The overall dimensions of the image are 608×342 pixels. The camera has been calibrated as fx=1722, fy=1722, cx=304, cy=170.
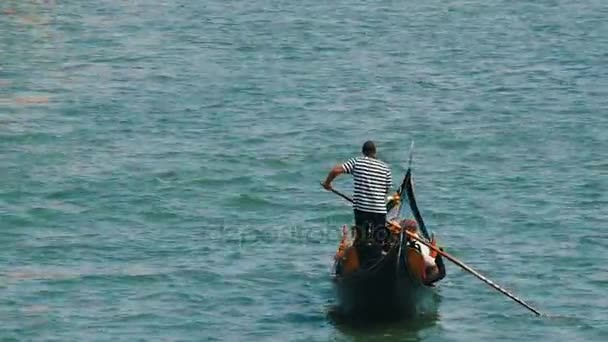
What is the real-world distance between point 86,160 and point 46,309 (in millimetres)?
7462

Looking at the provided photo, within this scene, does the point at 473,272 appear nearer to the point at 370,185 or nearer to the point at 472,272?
the point at 472,272

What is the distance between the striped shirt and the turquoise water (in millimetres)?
1171

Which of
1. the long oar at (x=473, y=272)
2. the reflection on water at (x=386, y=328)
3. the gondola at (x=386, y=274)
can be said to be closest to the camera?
the gondola at (x=386, y=274)

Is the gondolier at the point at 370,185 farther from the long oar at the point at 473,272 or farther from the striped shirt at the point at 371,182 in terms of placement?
the long oar at the point at 473,272

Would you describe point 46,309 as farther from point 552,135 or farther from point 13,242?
point 552,135

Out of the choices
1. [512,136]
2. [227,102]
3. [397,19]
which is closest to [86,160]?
[227,102]

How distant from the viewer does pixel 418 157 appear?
24969 millimetres

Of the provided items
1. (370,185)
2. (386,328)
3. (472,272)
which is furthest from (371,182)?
(386,328)

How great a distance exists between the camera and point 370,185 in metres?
16.6

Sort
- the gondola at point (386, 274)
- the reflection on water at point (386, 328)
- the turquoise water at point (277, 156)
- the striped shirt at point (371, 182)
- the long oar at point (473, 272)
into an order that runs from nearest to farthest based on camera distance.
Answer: the gondola at point (386, 274) → the long oar at point (473, 272) → the reflection on water at point (386, 328) → the striped shirt at point (371, 182) → the turquoise water at point (277, 156)

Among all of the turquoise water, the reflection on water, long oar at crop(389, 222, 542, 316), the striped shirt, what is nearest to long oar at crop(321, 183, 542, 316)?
long oar at crop(389, 222, 542, 316)

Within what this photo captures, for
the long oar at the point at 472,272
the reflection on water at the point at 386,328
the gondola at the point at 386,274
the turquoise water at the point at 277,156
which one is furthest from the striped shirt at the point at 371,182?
the turquoise water at the point at 277,156

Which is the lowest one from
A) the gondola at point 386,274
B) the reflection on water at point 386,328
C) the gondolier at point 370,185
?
the reflection on water at point 386,328

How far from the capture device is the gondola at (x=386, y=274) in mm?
15922
